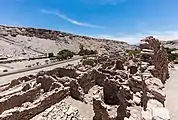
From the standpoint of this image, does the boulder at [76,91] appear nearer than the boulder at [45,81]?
Yes

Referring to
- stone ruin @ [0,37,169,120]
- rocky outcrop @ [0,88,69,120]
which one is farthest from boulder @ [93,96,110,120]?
rocky outcrop @ [0,88,69,120]

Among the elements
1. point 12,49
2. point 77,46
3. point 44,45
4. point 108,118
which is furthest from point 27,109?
point 77,46

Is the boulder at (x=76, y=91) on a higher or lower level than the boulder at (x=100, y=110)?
lower

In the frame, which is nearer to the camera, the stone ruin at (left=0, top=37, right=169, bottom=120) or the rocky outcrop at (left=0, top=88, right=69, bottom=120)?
the stone ruin at (left=0, top=37, right=169, bottom=120)

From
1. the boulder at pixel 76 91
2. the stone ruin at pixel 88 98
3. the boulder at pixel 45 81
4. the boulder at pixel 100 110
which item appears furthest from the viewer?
the boulder at pixel 45 81

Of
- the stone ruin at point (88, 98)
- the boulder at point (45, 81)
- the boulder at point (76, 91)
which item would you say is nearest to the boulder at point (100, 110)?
the stone ruin at point (88, 98)

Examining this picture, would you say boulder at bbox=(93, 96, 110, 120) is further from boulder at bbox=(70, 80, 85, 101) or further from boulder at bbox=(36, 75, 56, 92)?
boulder at bbox=(36, 75, 56, 92)

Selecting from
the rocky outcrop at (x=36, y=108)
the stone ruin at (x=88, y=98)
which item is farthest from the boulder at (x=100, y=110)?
the rocky outcrop at (x=36, y=108)

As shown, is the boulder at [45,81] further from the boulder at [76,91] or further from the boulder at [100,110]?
the boulder at [100,110]

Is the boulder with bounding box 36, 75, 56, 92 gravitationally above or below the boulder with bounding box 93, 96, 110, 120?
below

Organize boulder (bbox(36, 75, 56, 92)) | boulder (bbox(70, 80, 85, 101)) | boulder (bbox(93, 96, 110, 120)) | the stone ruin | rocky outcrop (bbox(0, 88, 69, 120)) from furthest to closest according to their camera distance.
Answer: boulder (bbox(36, 75, 56, 92)) < boulder (bbox(70, 80, 85, 101)) < rocky outcrop (bbox(0, 88, 69, 120)) < boulder (bbox(93, 96, 110, 120)) < the stone ruin

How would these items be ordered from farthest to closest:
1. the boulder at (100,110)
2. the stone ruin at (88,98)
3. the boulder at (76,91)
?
the boulder at (76,91)
the boulder at (100,110)
the stone ruin at (88,98)

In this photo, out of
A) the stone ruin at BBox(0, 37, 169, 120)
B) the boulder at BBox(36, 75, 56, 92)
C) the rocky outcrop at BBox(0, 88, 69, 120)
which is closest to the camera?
the stone ruin at BBox(0, 37, 169, 120)

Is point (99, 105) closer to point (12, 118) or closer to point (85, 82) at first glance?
point (12, 118)
